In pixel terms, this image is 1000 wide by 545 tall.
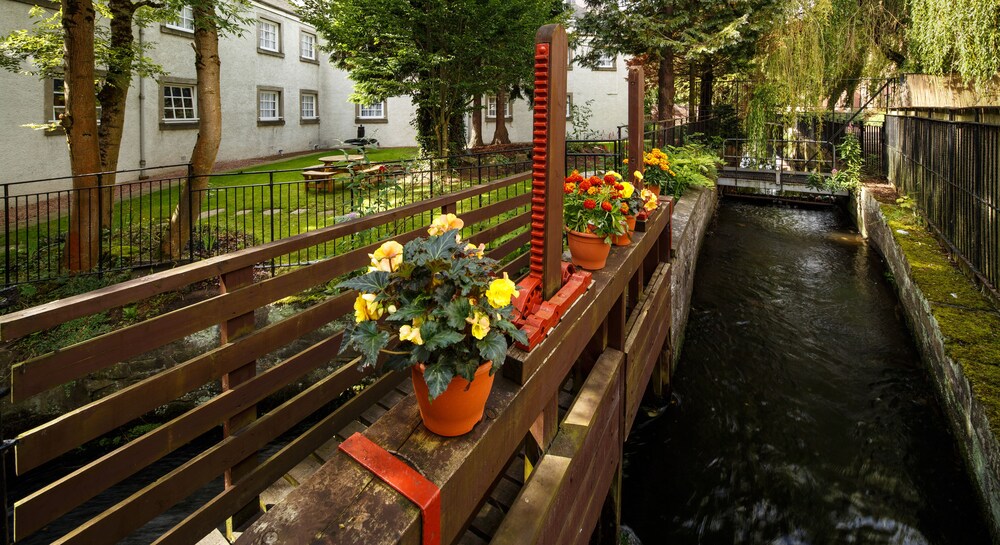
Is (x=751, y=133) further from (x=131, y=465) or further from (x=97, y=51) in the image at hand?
(x=131, y=465)

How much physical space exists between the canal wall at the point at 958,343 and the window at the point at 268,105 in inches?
744

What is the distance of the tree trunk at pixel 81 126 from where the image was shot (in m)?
6.97

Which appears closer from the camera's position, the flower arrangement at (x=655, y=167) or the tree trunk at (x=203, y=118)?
the flower arrangement at (x=655, y=167)

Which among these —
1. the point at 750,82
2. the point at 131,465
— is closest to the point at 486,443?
the point at 131,465

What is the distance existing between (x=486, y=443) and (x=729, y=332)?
672 cm

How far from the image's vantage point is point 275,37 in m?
20.4

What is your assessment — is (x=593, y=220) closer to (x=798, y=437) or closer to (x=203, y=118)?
(x=798, y=437)

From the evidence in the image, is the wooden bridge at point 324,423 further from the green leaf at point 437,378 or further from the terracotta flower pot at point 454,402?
the green leaf at point 437,378

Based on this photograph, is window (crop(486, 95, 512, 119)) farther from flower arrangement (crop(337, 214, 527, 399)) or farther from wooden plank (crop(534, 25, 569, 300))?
flower arrangement (crop(337, 214, 527, 399))

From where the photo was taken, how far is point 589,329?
314cm

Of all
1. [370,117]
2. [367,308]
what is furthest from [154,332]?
[370,117]

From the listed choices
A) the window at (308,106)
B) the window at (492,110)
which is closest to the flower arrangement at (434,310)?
the window at (308,106)

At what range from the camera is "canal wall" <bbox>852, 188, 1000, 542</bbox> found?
4.01m

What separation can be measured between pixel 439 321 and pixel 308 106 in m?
23.3
